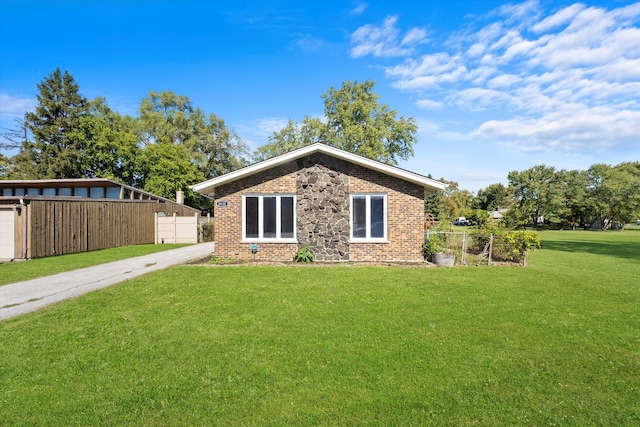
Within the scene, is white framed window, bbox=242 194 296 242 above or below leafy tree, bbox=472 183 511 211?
below

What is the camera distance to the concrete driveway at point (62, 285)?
7340 mm

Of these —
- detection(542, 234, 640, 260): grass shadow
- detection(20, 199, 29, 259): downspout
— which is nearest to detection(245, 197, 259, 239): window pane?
detection(20, 199, 29, 259): downspout

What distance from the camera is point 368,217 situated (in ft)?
43.6

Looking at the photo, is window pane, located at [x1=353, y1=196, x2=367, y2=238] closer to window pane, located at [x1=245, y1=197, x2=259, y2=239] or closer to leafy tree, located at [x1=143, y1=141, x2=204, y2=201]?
window pane, located at [x1=245, y1=197, x2=259, y2=239]

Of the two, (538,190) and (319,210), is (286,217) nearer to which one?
(319,210)

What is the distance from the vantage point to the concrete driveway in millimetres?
7340

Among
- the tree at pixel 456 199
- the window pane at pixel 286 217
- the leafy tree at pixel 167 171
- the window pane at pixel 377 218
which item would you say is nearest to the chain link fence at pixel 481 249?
the window pane at pixel 377 218

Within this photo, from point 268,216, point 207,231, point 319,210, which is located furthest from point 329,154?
point 207,231

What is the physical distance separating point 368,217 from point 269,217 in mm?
3860

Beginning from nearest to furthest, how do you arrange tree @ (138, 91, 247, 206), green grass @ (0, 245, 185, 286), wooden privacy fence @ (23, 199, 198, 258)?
green grass @ (0, 245, 185, 286) < wooden privacy fence @ (23, 199, 198, 258) < tree @ (138, 91, 247, 206)

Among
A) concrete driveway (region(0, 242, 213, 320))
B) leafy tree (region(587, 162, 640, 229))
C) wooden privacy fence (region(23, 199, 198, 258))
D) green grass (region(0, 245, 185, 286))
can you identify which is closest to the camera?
concrete driveway (region(0, 242, 213, 320))

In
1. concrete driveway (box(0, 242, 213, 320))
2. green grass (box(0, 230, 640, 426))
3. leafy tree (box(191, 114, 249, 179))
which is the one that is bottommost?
green grass (box(0, 230, 640, 426))

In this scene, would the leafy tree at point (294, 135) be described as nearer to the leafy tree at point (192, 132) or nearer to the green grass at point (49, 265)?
the leafy tree at point (192, 132)

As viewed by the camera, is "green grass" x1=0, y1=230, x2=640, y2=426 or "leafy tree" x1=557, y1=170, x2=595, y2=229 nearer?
"green grass" x1=0, y1=230, x2=640, y2=426
